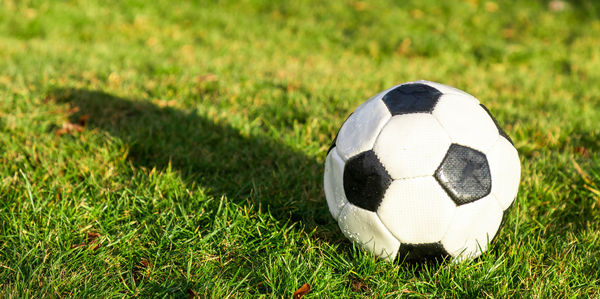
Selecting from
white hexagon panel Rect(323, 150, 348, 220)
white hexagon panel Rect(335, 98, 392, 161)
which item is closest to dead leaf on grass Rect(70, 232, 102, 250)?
white hexagon panel Rect(323, 150, 348, 220)

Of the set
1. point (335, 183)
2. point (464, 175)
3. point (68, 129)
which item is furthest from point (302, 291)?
point (68, 129)

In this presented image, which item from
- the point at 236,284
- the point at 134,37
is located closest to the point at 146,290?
the point at 236,284

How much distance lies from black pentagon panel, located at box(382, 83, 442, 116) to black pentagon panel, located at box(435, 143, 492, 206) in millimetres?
265

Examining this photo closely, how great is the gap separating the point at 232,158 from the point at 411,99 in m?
1.64

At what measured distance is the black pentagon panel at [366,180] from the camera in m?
2.23

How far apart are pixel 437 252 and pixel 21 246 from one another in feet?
7.04

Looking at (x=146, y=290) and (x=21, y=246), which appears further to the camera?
(x=21, y=246)

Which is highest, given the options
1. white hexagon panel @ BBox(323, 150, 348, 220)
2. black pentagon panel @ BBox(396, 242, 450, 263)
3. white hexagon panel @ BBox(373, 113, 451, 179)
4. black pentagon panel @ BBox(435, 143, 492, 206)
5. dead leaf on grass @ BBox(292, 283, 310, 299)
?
white hexagon panel @ BBox(373, 113, 451, 179)

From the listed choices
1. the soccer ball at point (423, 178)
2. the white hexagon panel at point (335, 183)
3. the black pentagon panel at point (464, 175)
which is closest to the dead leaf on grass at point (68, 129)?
the white hexagon panel at point (335, 183)

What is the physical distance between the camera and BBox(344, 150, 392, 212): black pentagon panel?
2229 millimetres

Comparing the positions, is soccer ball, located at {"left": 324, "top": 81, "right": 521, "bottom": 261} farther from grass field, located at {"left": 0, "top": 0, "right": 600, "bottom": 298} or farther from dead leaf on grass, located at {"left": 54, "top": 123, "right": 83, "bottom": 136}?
dead leaf on grass, located at {"left": 54, "top": 123, "right": 83, "bottom": 136}

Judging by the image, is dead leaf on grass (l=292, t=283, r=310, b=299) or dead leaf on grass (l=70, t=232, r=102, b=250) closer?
dead leaf on grass (l=292, t=283, r=310, b=299)

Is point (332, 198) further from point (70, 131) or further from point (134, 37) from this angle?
point (134, 37)

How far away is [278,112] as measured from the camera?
4.40 m
